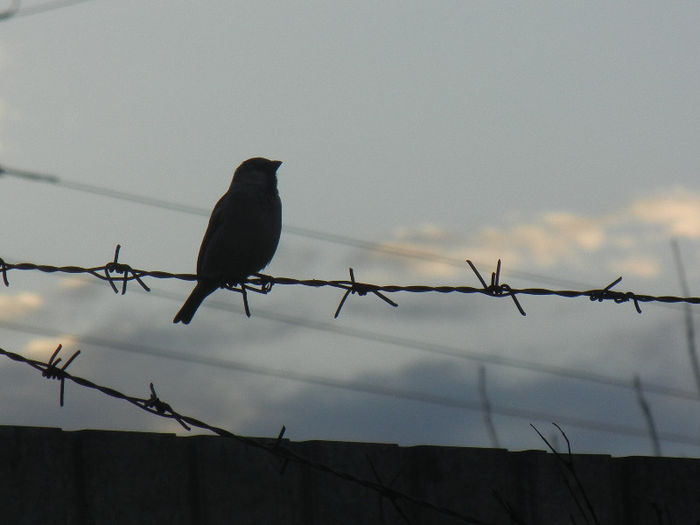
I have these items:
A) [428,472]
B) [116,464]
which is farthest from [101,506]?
[428,472]

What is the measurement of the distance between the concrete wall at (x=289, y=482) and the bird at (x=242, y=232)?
131 inches

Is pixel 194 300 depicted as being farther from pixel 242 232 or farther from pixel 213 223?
pixel 242 232

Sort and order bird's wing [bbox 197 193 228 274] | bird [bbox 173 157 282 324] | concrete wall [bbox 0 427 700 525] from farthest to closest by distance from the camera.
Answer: bird's wing [bbox 197 193 228 274], bird [bbox 173 157 282 324], concrete wall [bbox 0 427 700 525]

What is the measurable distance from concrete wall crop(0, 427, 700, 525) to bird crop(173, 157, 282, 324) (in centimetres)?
333

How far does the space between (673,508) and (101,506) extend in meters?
2.58

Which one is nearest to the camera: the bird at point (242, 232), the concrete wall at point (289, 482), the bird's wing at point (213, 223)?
the concrete wall at point (289, 482)

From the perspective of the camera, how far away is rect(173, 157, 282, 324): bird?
7.65 metres

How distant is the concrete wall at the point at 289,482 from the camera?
12.2ft

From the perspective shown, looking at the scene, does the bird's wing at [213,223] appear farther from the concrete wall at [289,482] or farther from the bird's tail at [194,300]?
the concrete wall at [289,482]

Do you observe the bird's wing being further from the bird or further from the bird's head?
the bird's head

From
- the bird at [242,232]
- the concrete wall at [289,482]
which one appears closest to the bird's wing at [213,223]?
the bird at [242,232]

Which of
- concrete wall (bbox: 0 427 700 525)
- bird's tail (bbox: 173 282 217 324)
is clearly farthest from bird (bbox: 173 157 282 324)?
concrete wall (bbox: 0 427 700 525)

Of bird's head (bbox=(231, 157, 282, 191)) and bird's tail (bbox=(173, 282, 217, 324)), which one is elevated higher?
bird's head (bbox=(231, 157, 282, 191))

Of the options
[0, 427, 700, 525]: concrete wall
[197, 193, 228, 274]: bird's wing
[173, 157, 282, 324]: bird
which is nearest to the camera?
[0, 427, 700, 525]: concrete wall
